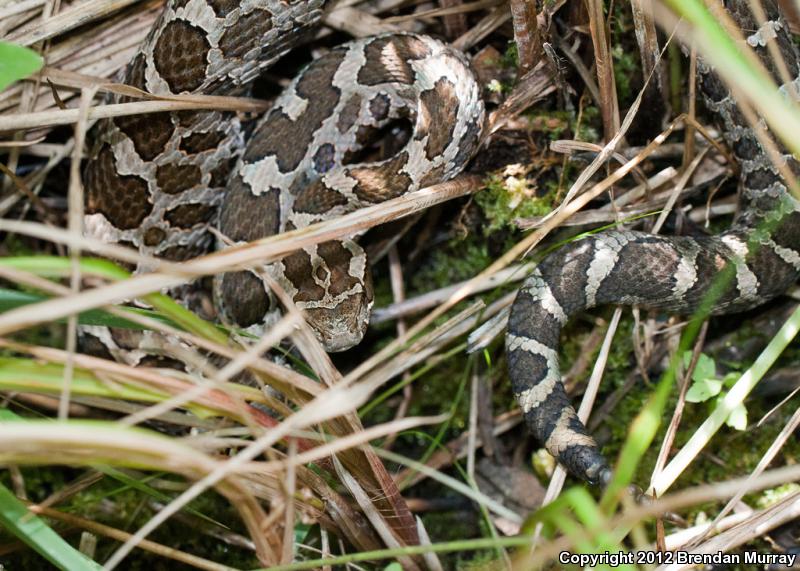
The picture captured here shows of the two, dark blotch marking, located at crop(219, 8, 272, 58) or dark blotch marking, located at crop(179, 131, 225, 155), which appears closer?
dark blotch marking, located at crop(219, 8, 272, 58)

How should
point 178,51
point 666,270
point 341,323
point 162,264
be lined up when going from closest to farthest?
point 162,264, point 666,270, point 341,323, point 178,51

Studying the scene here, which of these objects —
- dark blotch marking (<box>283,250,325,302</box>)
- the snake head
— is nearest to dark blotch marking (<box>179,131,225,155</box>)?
dark blotch marking (<box>283,250,325,302</box>)

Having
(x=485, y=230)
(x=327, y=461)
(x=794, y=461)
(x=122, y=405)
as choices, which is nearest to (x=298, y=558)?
(x=327, y=461)

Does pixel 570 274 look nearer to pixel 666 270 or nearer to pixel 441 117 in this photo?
pixel 666 270

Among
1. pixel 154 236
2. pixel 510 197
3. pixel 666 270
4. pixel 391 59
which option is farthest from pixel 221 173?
pixel 666 270

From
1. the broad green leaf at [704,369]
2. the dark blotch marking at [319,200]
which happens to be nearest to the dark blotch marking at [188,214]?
the dark blotch marking at [319,200]

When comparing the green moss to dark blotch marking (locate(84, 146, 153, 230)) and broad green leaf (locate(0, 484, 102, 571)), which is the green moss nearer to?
dark blotch marking (locate(84, 146, 153, 230))
